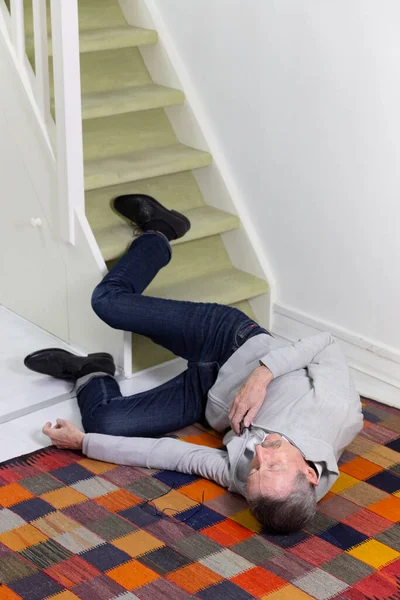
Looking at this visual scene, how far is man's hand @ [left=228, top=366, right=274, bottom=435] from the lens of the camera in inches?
103

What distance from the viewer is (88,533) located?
2371 millimetres

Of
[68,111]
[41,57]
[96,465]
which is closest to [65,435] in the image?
[96,465]

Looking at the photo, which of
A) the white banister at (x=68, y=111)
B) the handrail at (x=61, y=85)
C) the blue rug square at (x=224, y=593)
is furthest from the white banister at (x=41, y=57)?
the blue rug square at (x=224, y=593)

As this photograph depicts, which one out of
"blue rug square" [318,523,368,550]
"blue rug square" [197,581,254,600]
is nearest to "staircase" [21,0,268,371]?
"blue rug square" [318,523,368,550]

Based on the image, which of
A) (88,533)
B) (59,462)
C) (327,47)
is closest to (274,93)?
(327,47)

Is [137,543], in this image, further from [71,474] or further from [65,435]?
[65,435]

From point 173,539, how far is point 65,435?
55cm

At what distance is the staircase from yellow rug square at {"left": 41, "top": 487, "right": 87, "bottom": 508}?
830 millimetres

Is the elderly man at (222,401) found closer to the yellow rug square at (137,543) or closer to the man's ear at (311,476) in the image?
the man's ear at (311,476)

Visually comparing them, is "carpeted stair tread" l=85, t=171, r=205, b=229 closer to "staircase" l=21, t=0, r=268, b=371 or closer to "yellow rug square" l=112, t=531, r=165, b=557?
"staircase" l=21, t=0, r=268, b=371

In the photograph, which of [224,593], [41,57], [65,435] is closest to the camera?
[224,593]

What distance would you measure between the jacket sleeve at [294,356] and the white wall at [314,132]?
1.62ft

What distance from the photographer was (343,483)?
2.66 m

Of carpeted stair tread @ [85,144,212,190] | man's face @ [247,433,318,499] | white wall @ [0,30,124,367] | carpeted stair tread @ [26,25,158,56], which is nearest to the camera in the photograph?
man's face @ [247,433,318,499]
